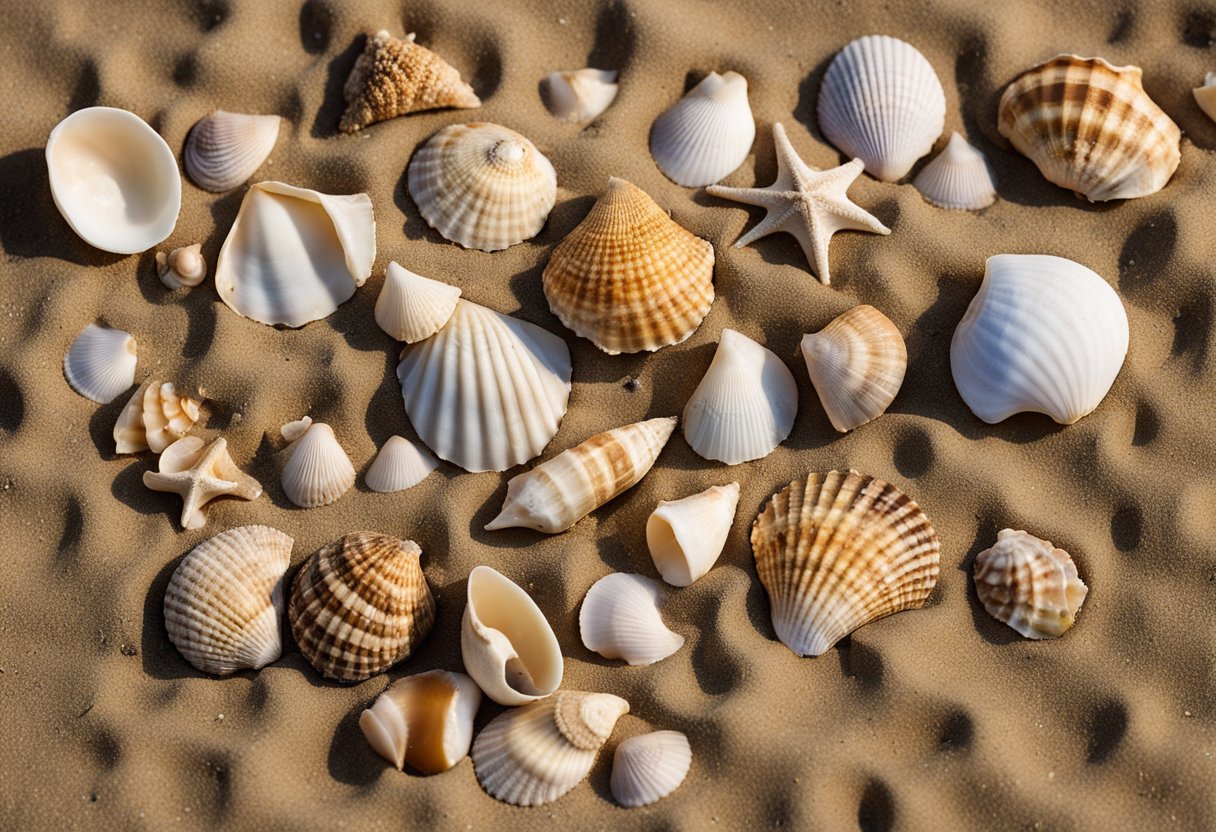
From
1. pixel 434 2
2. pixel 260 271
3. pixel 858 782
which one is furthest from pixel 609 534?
pixel 434 2

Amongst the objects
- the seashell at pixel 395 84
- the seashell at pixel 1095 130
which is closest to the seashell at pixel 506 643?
the seashell at pixel 395 84

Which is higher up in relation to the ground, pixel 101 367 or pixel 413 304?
pixel 413 304

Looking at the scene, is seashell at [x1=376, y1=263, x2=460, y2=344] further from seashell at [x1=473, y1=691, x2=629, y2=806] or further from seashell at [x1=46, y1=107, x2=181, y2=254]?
seashell at [x1=473, y1=691, x2=629, y2=806]

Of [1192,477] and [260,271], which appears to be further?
[260,271]

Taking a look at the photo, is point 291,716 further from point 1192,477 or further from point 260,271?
point 1192,477

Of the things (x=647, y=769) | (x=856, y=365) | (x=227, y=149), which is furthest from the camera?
(x=227, y=149)

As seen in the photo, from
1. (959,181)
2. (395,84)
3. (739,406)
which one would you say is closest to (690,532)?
(739,406)

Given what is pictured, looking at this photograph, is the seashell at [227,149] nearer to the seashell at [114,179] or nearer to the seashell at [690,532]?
the seashell at [114,179]

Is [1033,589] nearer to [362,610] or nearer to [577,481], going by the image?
[577,481]
